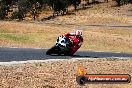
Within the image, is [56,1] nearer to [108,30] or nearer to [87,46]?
[108,30]

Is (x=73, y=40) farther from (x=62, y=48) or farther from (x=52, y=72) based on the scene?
(x=52, y=72)

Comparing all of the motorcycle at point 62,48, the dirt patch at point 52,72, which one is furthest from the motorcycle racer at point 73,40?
the dirt patch at point 52,72

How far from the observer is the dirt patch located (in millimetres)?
21047

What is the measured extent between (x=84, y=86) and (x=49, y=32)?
35345 mm

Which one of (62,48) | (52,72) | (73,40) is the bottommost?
(62,48)

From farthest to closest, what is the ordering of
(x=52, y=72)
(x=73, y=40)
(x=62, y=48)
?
(x=73, y=40) < (x=62, y=48) < (x=52, y=72)

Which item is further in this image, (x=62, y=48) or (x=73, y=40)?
(x=73, y=40)

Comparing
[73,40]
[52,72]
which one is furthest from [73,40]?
[52,72]

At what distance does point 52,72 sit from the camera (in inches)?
933

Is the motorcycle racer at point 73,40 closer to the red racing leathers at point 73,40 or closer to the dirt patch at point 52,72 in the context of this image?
the red racing leathers at point 73,40

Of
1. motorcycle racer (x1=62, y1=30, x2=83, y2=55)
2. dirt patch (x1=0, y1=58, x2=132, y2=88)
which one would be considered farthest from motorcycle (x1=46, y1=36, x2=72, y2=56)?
dirt patch (x1=0, y1=58, x2=132, y2=88)

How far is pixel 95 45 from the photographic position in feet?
157

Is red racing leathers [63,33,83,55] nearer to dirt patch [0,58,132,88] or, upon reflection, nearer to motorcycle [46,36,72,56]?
motorcycle [46,36,72,56]

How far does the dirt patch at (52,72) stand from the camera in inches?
829
